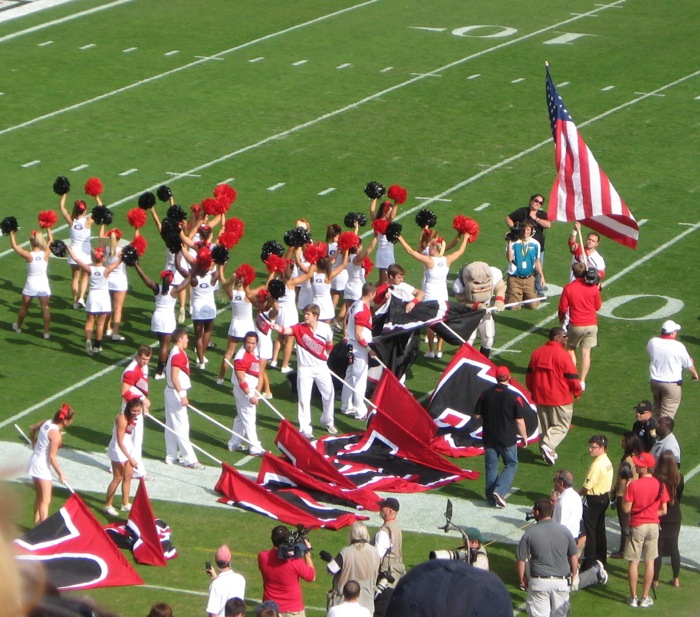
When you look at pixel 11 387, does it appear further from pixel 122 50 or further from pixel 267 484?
pixel 122 50

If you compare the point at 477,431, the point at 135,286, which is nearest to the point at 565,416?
the point at 477,431

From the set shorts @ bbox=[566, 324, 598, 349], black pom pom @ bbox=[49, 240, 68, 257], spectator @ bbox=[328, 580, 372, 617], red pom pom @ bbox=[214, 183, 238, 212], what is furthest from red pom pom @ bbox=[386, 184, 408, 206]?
spectator @ bbox=[328, 580, 372, 617]

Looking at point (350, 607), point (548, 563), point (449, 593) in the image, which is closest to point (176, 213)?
point (548, 563)

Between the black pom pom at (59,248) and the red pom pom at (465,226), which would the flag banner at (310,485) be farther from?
the black pom pom at (59,248)

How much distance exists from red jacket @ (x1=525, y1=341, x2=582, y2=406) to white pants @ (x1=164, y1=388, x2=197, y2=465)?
3493mm

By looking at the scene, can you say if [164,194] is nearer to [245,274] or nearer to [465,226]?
[245,274]

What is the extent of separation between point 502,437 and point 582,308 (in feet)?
11.5

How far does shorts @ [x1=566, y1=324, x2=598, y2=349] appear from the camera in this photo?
16.5 meters

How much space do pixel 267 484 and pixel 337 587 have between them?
138 inches

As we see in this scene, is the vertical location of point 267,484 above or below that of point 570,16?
above

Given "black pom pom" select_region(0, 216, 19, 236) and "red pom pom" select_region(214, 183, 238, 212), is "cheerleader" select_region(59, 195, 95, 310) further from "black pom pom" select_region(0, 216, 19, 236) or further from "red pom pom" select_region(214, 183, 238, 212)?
"red pom pom" select_region(214, 183, 238, 212)

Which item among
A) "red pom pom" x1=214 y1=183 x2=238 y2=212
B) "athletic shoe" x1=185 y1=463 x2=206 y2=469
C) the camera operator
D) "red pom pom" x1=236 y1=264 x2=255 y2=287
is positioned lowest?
"athletic shoe" x1=185 y1=463 x2=206 y2=469

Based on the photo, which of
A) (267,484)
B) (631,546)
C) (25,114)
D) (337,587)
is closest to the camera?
(337,587)

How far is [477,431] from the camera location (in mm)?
15266
